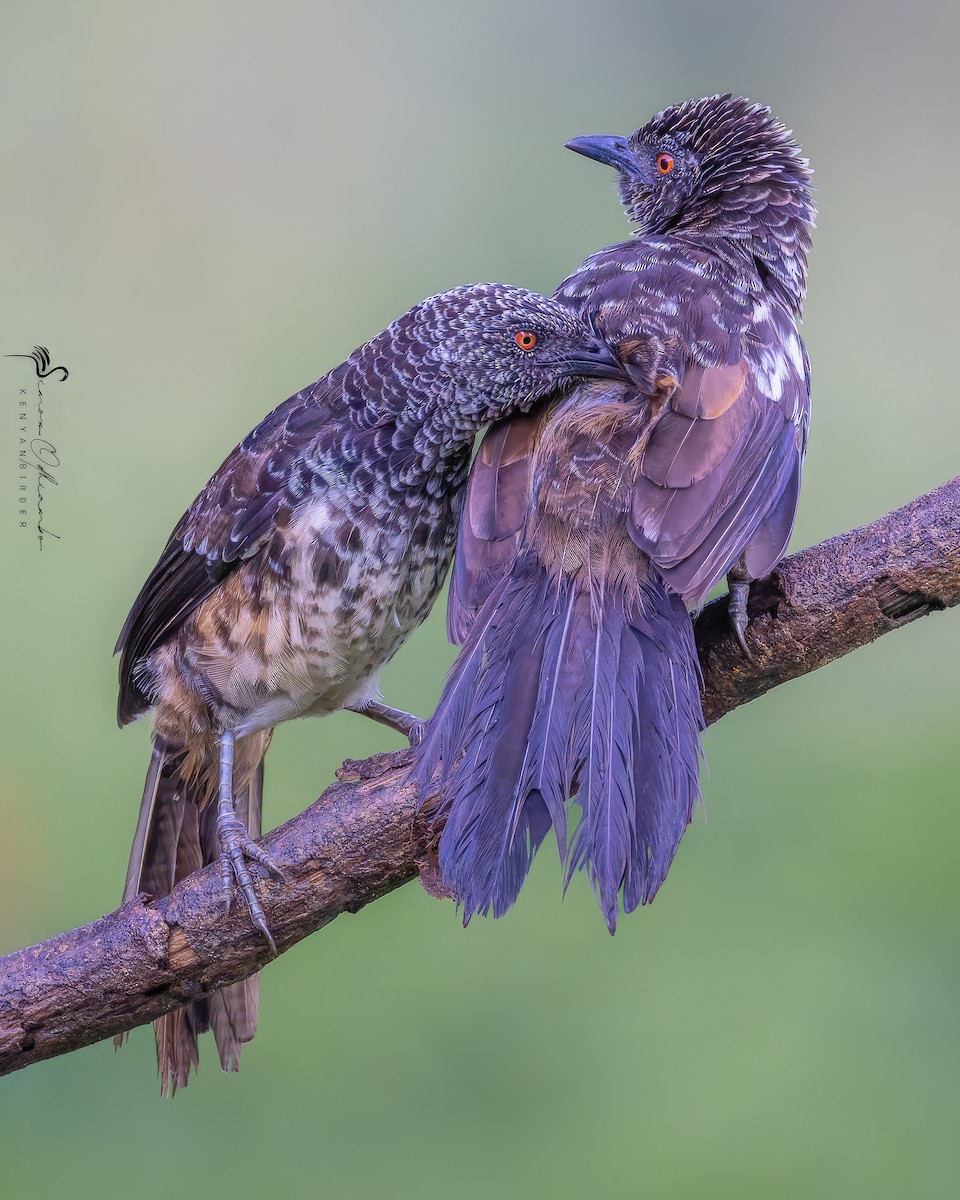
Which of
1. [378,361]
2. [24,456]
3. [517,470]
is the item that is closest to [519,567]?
[517,470]

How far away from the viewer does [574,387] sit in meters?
2.25

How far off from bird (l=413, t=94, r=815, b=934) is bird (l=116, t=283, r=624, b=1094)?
0.40 feet

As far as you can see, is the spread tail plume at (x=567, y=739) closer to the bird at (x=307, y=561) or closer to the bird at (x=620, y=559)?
the bird at (x=620, y=559)

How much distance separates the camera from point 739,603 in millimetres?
2092

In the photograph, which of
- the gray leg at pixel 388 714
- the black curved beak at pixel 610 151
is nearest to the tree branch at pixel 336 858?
the gray leg at pixel 388 714

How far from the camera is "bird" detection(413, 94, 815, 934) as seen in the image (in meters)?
1.68

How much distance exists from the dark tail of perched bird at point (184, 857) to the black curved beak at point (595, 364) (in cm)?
100

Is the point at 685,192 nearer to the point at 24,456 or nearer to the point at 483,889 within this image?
the point at 483,889

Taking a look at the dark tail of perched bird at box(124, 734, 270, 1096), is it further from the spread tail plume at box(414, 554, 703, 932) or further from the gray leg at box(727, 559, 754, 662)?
the gray leg at box(727, 559, 754, 662)

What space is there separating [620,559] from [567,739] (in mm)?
326

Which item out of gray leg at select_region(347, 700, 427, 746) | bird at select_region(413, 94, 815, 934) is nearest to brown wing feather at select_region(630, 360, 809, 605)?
bird at select_region(413, 94, 815, 934)

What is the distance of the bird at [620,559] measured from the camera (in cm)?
168

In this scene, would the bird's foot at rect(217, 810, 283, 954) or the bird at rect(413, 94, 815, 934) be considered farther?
the bird's foot at rect(217, 810, 283, 954)

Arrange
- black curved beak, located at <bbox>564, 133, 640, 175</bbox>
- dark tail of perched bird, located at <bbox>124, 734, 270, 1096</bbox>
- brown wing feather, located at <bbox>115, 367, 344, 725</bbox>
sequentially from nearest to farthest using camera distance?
brown wing feather, located at <bbox>115, 367, 344, 725</bbox> < dark tail of perched bird, located at <bbox>124, 734, 270, 1096</bbox> < black curved beak, located at <bbox>564, 133, 640, 175</bbox>
